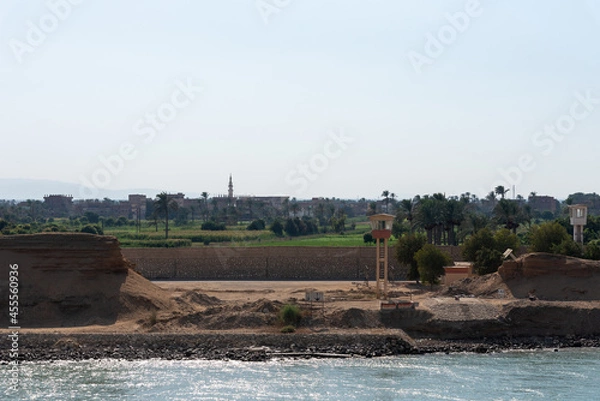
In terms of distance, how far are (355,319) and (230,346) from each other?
5.62 meters

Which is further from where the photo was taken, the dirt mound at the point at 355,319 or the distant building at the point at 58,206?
the distant building at the point at 58,206

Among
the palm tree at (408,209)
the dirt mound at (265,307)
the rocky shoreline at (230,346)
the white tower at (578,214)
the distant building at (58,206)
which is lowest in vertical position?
the rocky shoreline at (230,346)

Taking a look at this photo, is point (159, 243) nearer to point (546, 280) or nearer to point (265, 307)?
point (265, 307)

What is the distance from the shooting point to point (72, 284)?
41.0 metres

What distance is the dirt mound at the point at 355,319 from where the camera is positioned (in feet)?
128

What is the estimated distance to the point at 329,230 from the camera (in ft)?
429

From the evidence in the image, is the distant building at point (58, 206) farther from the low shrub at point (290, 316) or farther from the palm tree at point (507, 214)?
Result: the low shrub at point (290, 316)

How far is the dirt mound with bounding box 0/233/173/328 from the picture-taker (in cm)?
3994

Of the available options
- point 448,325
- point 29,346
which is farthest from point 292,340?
point 29,346

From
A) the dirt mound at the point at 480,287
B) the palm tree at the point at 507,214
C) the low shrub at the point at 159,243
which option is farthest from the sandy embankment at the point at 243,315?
the low shrub at the point at 159,243

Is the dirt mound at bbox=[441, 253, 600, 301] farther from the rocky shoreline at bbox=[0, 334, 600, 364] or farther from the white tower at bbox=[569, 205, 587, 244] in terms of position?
the white tower at bbox=[569, 205, 587, 244]

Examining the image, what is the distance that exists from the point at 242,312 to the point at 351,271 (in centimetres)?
2068

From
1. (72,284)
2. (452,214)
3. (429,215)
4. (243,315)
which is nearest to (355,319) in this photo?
(243,315)

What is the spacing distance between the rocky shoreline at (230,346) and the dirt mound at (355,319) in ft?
5.18
